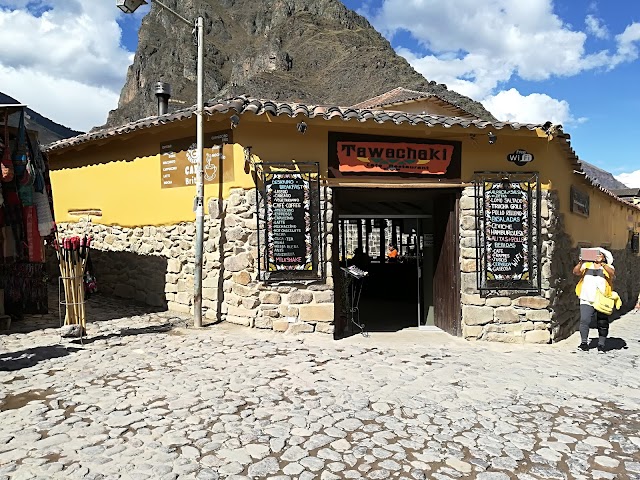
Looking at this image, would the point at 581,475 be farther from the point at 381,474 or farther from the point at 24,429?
the point at 24,429

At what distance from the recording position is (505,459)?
150 inches

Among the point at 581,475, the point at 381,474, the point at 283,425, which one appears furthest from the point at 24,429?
the point at 581,475

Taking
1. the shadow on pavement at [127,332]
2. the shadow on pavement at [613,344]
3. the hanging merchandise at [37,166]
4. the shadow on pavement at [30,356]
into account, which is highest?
the hanging merchandise at [37,166]

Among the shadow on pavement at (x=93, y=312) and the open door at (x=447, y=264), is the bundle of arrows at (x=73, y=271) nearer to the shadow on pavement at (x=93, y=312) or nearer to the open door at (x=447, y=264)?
the shadow on pavement at (x=93, y=312)

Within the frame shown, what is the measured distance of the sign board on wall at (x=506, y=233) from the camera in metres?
8.13

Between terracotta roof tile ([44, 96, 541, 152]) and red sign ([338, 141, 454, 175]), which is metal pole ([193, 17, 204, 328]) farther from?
red sign ([338, 141, 454, 175])

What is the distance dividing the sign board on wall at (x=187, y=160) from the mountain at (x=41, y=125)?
201 centimetres

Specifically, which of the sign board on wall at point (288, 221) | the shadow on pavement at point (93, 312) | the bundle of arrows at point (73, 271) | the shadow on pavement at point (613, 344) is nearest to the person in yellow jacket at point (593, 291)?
the shadow on pavement at point (613, 344)

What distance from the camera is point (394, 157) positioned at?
8000 millimetres

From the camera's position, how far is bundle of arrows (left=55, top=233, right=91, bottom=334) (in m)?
6.52

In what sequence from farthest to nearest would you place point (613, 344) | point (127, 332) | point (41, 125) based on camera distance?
point (41, 125), point (613, 344), point (127, 332)

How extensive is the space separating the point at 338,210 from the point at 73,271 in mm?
4084

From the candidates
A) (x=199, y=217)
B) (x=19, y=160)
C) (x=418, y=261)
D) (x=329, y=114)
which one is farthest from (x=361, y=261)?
(x=19, y=160)

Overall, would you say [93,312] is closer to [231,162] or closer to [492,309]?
[231,162]
